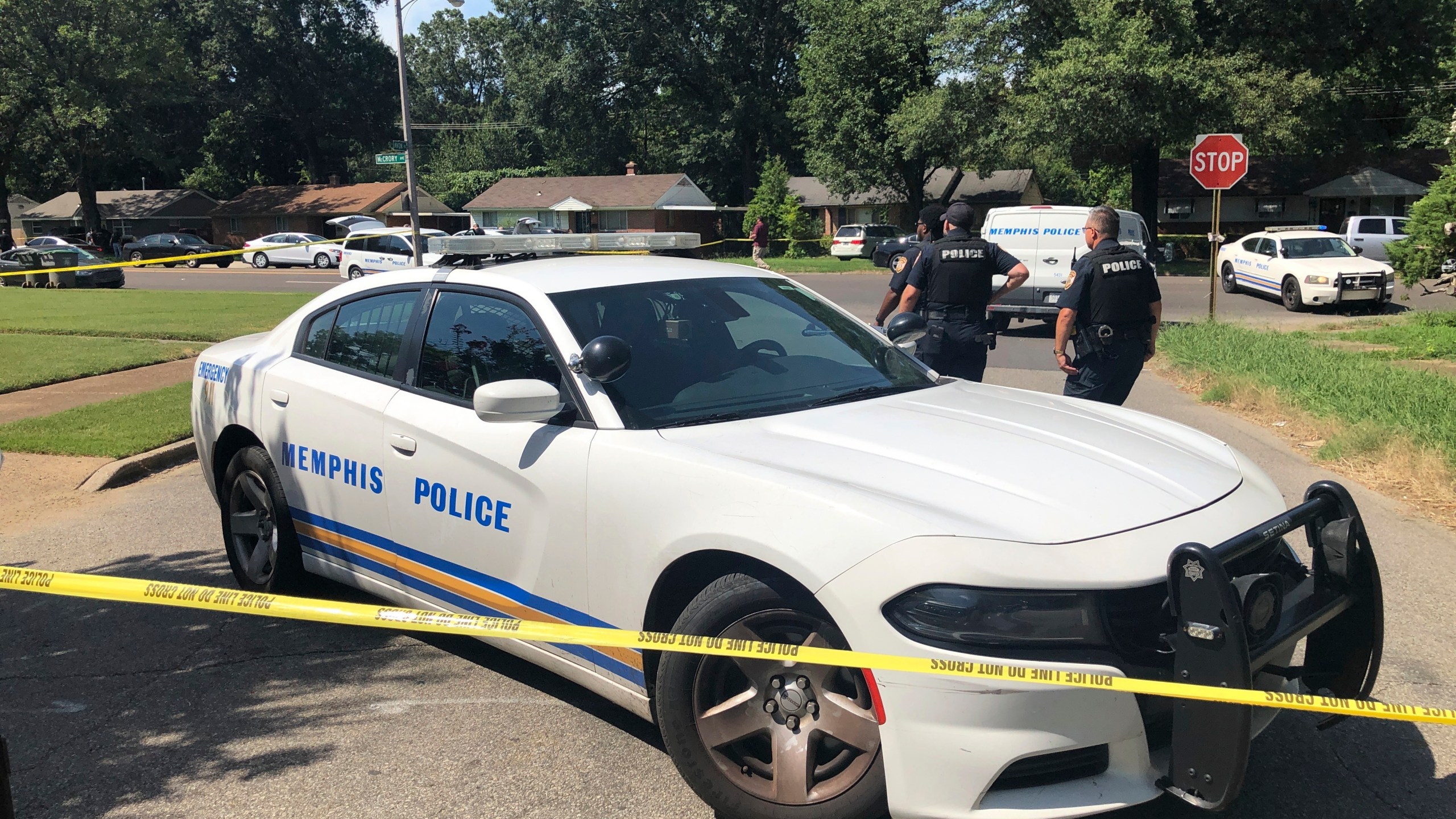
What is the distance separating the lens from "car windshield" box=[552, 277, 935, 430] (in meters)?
3.72

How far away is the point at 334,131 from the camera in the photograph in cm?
7369

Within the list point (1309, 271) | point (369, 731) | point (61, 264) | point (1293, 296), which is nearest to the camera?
point (369, 731)

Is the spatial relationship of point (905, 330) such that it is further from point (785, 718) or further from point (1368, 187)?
point (1368, 187)

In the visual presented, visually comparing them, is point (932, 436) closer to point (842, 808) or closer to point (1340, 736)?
point (842, 808)

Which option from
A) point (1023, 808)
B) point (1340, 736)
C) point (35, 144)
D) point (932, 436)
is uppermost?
point (35, 144)

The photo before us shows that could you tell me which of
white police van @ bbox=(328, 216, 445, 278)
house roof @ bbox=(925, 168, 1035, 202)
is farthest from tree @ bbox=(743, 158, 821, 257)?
white police van @ bbox=(328, 216, 445, 278)

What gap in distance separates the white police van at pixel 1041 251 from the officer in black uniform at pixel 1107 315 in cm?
954

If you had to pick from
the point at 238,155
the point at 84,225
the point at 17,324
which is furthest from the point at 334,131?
the point at 17,324

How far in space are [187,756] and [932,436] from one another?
2.75 metres

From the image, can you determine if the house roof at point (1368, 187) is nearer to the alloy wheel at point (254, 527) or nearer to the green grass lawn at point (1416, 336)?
the green grass lawn at point (1416, 336)

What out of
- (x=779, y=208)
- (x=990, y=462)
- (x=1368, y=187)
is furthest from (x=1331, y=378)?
(x=1368, y=187)

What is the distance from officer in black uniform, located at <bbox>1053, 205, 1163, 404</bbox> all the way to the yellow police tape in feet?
10.6

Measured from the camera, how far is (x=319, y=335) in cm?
499

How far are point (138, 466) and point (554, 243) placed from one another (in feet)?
16.2
